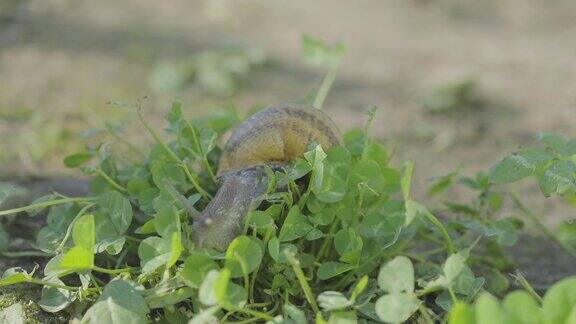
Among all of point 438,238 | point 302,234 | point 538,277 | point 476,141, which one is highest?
point 302,234

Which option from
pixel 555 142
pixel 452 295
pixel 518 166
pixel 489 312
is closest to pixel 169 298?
pixel 452 295

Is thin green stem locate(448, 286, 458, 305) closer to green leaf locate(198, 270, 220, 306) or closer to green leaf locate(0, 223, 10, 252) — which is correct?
green leaf locate(198, 270, 220, 306)

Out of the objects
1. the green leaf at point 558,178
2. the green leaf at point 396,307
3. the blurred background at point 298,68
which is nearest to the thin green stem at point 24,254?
the green leaf at point 396,307

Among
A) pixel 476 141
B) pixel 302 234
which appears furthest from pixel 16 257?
pixel 476 141

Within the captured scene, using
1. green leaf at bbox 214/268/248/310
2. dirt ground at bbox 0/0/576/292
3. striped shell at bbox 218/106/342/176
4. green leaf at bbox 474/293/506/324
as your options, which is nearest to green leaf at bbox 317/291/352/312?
green leaf at bbox 214/268/248/310

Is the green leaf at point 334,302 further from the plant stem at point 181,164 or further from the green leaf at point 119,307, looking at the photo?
the plant stem at point 181,164

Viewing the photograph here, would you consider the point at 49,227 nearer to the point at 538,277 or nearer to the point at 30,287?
the point at 30,287

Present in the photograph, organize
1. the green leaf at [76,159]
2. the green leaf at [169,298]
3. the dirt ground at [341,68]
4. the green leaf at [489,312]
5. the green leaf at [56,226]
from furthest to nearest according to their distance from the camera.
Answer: the dirt ground at [341,68], the green leaf at [76,159], the green leaf at [56,226], the green leaf at [169,298], the green leaf at [489,312]
